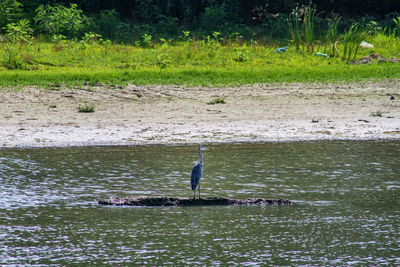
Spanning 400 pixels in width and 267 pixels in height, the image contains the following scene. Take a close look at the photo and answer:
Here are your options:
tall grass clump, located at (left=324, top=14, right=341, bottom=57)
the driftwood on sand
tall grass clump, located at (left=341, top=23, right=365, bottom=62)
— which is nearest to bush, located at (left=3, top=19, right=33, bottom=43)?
tall grass clump, located at (left=324, top=14, right=341, bottom=57)

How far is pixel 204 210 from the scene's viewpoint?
8.56m

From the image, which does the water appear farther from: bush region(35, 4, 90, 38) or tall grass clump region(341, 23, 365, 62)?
bush region(35, 4, 90, 38)

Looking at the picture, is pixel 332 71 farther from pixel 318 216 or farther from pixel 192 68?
pixel 318 216

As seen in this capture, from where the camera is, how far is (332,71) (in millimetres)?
18266

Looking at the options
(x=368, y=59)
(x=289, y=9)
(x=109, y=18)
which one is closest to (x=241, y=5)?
(x=289, y=9)

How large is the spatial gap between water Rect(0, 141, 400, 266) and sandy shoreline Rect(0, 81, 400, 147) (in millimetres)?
1163

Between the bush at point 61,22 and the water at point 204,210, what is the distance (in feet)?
37.4

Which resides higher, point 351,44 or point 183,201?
point 351,44

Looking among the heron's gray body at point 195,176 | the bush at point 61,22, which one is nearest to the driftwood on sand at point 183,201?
the heron's gray body at point 195,176

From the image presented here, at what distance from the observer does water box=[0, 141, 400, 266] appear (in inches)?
278

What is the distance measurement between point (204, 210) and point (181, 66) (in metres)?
11.0

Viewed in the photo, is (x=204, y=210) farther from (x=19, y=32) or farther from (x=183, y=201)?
(x=19, y=32)

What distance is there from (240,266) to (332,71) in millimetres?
12423

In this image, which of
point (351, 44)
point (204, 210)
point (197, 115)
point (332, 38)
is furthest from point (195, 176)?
point (332, 38)
